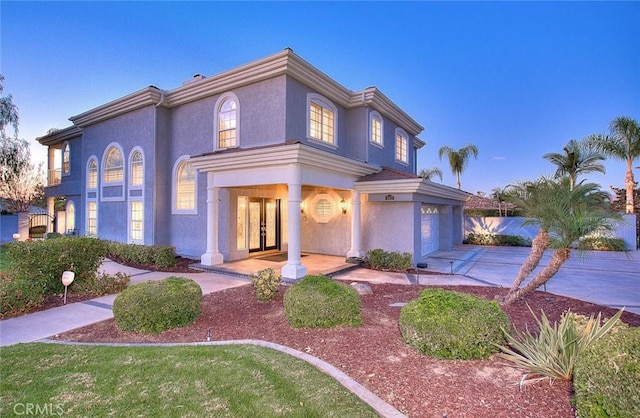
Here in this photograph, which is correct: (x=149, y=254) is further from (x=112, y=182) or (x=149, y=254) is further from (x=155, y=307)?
(x=155, y=307)

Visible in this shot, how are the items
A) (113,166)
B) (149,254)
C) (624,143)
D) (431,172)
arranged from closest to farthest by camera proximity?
(149,254), (113,166), (624,143), (431,172)

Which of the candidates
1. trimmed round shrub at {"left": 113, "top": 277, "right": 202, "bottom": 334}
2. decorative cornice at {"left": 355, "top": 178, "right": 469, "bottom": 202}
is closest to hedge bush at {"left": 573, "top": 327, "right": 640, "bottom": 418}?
trimmed round shrub at {"left": 113, "top": 277, "right": 202, "bottom": 334}

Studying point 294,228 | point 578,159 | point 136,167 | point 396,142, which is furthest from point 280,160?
point 578,159

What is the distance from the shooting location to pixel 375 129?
14.7 meters

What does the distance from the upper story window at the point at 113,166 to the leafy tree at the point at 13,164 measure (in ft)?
16.8

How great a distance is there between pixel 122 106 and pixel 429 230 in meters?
15.6

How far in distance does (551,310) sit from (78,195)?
23.1m

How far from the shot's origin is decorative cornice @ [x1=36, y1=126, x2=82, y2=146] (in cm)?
1851

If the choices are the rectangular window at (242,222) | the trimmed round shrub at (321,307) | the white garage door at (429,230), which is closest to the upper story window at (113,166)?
the rectangular window at (242,222)

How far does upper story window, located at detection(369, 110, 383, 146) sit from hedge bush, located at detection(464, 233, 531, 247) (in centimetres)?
1026

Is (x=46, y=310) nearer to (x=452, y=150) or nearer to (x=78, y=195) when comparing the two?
(x=78, y=195)

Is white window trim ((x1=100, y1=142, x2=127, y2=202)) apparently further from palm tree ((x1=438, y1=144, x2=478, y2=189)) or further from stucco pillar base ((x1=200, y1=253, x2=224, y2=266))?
palm tree ((x1=438, y1=144, x2=478, y2=189))

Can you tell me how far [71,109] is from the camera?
18.8 m

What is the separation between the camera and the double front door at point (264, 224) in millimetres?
13547
